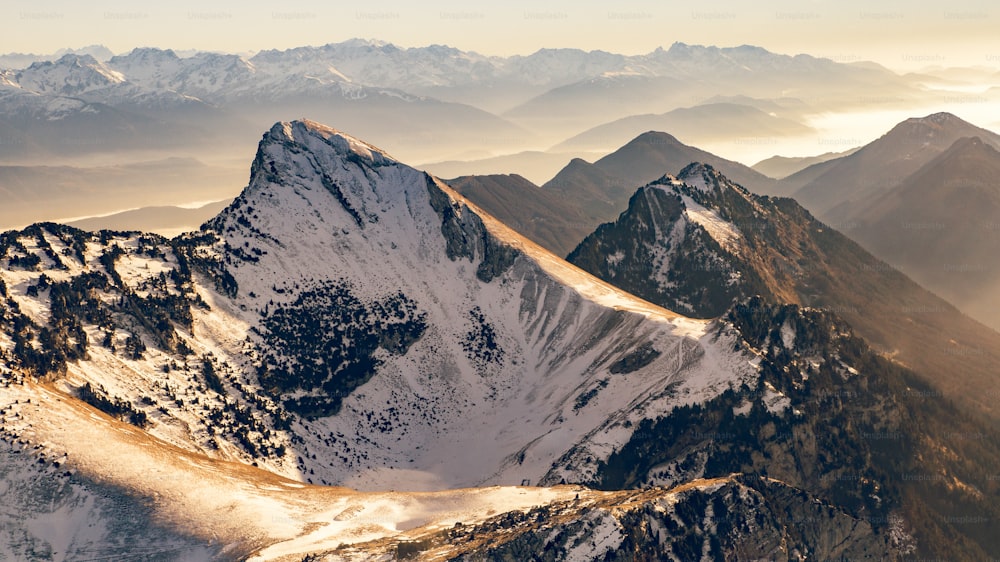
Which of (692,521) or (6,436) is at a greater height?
(6,436)

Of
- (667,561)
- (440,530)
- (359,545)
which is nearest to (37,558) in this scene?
(359,545)

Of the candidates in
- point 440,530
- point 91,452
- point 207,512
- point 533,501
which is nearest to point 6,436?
point 91,452

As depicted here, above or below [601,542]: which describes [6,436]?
above

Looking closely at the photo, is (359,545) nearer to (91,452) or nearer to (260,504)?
(260,504)

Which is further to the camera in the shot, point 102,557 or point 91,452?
point 91,452

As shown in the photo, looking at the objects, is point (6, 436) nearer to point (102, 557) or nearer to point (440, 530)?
point (102, 557)

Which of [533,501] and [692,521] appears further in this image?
[533,501]

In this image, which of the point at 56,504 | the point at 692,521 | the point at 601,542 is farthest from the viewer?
the point at 56,504

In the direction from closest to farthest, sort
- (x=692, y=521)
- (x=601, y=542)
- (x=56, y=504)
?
(x=601, y=542) → (x=692, y=521) → (x=56, y=504)
